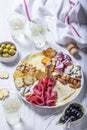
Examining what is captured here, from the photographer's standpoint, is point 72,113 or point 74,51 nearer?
point 72,113

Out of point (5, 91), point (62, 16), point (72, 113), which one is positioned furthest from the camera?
point (62, 16)

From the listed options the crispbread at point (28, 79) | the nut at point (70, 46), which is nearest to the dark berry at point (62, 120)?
the crispbread at point (28, 79)

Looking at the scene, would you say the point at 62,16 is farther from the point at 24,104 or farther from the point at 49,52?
the point at 24,104

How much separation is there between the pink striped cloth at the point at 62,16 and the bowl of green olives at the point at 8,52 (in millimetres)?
131

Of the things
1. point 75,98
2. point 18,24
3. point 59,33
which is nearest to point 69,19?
point 59,33

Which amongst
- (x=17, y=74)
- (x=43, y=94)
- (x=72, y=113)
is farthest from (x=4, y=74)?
(x=72, y=113)

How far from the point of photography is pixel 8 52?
1.18m

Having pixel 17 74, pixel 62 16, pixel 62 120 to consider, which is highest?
pixel 62 16

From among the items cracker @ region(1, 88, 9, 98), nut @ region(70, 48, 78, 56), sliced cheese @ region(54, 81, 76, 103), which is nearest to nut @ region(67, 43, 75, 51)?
→ nut @ region(70, 48, 78, 56)

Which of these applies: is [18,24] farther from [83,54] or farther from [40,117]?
[40,117]

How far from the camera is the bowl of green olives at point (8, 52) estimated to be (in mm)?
1168

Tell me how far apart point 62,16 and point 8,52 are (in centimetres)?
22

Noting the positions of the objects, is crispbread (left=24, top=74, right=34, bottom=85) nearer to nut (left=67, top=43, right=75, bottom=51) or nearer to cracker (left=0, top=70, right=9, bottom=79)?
cracker (left=0, top=70, right=9, bottom=79)

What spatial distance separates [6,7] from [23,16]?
0.36 feet
